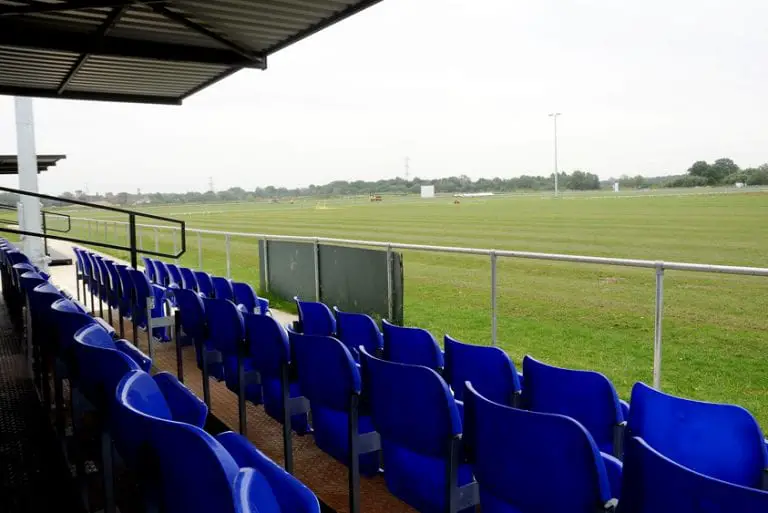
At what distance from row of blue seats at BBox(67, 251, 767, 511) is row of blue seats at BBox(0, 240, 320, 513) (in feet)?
2.48

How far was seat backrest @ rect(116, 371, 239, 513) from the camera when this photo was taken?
1199 millimetres

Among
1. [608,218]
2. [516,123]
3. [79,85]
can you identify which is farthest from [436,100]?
[79,85]

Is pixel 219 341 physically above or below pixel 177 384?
below

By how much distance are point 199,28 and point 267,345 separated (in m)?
3.62

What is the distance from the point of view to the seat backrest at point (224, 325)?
3641 millimetres

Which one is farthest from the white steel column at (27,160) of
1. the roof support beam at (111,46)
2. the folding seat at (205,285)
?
the folding seat at (205,285)

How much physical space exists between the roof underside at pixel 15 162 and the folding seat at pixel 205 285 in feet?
26.3

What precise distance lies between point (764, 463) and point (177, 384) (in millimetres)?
1751

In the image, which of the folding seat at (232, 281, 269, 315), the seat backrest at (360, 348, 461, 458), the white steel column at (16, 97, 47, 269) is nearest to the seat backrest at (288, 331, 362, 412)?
the seat backrest at (360, 348, 461, 458)

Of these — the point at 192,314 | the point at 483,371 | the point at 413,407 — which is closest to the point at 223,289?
the point at 192,314

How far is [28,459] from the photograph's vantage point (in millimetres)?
3176

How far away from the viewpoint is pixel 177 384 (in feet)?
6.25

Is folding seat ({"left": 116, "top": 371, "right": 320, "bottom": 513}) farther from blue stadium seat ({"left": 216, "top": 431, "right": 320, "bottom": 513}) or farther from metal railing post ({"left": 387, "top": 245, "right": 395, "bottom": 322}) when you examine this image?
metal railing post ({"left": 387, "top": 245, "right": 395, "bottom": 322})

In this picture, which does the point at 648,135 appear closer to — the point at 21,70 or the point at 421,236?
the point at 421,236
